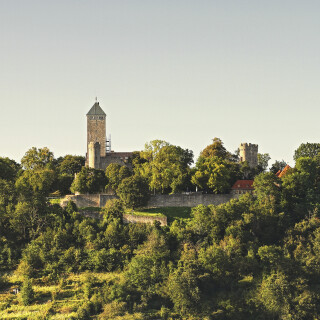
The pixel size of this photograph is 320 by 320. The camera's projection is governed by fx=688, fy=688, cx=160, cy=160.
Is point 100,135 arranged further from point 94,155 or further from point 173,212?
point 173,212

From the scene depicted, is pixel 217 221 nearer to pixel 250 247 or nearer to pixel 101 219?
pixel 250 247

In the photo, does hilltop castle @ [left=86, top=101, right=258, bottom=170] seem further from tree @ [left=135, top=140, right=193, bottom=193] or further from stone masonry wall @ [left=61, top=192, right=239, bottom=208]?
stone masonry wall @ [left=61, top=192, right=239, bottom=208]

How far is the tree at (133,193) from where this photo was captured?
57.0 m

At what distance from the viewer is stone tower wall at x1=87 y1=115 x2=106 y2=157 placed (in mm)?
77250

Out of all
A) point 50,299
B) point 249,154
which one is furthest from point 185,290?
point 249,154

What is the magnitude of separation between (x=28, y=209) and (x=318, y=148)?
29.7m

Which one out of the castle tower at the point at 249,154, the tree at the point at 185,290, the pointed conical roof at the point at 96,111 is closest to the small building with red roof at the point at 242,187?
the castle tower at the point at 249,154

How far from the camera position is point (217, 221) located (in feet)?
176

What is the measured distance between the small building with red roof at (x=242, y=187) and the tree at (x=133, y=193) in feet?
28.8

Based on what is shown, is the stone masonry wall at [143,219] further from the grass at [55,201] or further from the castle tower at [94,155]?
the castle tower at [94,155]

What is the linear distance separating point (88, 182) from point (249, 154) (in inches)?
822

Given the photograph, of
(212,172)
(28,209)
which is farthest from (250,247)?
(28,209)

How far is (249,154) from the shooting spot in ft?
243

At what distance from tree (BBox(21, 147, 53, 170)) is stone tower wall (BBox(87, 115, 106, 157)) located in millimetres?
4956
